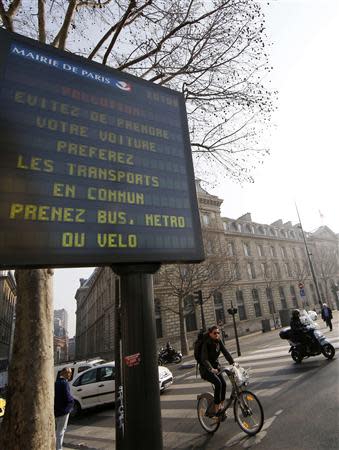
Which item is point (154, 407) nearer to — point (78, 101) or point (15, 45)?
point (78, 101)

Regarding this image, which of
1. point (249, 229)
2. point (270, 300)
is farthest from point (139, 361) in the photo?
point (249, 229)

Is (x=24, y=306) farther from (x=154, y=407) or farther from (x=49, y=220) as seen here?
(x=154, y=407)

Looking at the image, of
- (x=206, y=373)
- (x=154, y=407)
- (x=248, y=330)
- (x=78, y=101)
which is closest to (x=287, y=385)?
(x=206, y=373)

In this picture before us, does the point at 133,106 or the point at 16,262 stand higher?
the point at 133,106

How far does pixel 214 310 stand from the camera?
110 ft

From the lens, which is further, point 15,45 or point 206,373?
point 206,373

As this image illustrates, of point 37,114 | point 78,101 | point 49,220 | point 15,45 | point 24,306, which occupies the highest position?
point 15,45

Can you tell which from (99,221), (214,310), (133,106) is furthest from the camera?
(214,310)

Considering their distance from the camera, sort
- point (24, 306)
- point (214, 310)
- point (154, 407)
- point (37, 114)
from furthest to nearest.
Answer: point (214, 310), point (24, 306), point (37, 114), point (154, 407)

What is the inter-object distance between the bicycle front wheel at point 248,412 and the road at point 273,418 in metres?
0.14

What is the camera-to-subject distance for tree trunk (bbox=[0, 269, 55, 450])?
166 inches

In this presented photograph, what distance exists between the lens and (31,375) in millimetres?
4406

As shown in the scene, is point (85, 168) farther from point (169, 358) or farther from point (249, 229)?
point (249, 229)

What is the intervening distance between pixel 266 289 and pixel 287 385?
119ft
